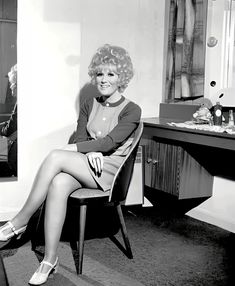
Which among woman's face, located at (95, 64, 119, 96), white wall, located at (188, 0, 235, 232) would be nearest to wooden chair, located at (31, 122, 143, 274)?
woman's face, located at (95, 64, 119, 96)

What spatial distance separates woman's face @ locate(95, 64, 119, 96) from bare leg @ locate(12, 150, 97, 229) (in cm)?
45

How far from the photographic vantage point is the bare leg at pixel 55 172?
7.52 ft

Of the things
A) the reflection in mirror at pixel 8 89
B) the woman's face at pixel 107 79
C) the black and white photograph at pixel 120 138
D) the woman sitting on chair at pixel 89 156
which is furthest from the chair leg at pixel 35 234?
the woman's face at pixel 107 79

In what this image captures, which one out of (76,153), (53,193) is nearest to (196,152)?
(76,153)

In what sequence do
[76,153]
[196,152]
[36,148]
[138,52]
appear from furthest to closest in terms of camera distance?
[138,52] → [36,148] → [196,152] → [76,153]

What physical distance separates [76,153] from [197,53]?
1.31 meters

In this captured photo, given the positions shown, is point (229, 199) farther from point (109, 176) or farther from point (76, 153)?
point (76, 153)

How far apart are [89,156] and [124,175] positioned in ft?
0.72

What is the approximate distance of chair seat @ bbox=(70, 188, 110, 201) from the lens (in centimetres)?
227

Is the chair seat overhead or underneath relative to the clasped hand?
underneath

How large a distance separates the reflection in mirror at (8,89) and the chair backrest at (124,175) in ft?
3.56

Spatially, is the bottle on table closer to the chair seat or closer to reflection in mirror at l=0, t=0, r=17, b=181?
the chair seat

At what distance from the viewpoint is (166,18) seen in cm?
346

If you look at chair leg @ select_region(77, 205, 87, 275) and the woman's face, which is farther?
the woman's face
